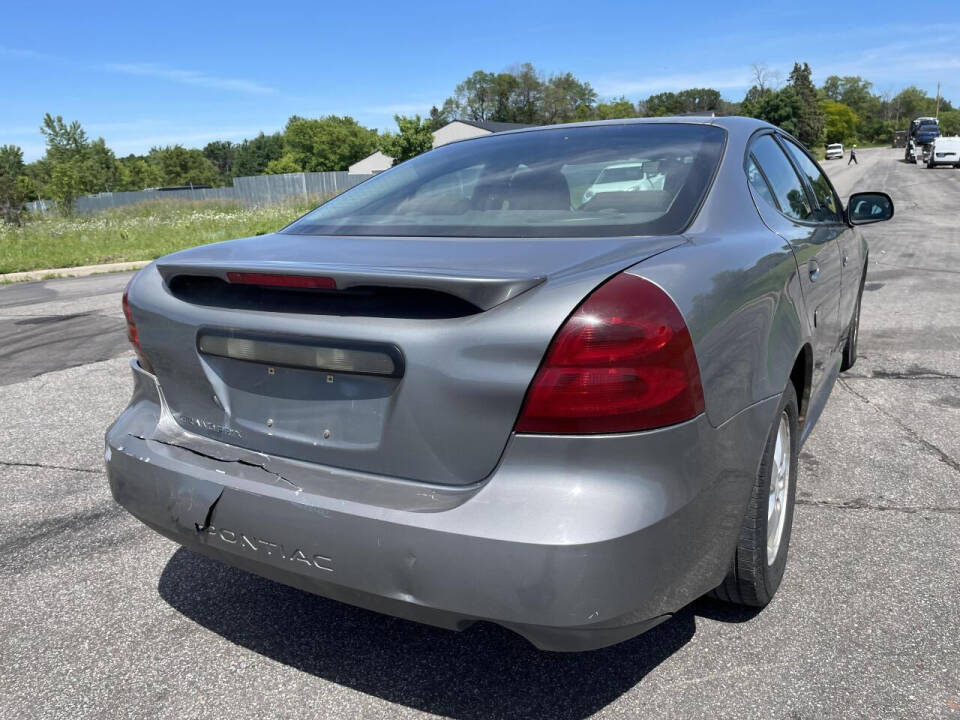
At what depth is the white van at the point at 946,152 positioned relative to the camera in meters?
47.6

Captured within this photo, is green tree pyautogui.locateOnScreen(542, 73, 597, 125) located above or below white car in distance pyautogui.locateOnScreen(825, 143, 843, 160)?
above

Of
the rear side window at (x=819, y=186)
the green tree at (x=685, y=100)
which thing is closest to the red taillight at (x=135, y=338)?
the rear side window at (x=819, y=186)

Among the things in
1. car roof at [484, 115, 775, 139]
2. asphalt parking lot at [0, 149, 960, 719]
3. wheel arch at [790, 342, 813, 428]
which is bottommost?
asphalt parking lot at [0, 149, 960, 719]

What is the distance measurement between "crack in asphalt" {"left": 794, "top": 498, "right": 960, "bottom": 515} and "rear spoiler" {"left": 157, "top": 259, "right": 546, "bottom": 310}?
2.24 meters

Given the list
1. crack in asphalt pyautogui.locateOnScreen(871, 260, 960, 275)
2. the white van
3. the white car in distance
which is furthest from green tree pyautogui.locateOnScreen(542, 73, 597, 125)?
crack in asphalt pyautogui.locateOnScreen(871, 260, 960, 275)

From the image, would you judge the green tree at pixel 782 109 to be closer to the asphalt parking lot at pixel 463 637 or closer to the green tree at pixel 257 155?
the green tree at pixel 257 155

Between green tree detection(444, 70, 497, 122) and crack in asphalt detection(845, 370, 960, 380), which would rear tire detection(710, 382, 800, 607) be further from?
green tree detection(444, 70, 497, 122)

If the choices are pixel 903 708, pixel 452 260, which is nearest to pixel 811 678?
pixel 903 708

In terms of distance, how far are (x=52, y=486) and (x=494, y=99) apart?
413 feet

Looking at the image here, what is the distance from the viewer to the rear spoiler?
5.66 ft

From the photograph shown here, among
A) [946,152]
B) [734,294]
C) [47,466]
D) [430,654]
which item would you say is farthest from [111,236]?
[946,152]

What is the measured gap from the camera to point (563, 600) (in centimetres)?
168

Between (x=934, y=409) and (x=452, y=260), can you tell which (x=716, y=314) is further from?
(x=934, y=409)

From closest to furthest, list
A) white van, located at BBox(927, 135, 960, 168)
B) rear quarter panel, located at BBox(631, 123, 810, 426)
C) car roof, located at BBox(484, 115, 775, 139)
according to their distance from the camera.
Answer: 1. rear quarter panel, located at BBox(631, 123, 810, 426)
2. car roof, located at BBox(484, 115, 775, 139)
3. white van, located at BBox(927, 135, 960, 168)
